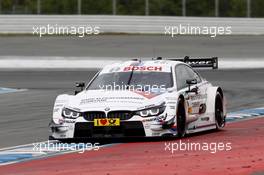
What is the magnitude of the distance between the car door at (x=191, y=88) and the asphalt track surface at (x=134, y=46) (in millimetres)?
26312

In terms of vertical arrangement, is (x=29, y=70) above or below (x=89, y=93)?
below

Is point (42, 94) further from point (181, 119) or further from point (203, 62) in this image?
point (181, 119)

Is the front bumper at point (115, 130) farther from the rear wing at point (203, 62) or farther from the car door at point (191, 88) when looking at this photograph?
the rear wing at point (203, 62)

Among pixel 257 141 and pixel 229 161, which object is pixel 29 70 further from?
pixel 229 161

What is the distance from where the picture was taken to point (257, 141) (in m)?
14.8

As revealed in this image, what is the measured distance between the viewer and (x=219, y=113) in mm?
17484

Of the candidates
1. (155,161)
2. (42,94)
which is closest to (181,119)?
(155,161)

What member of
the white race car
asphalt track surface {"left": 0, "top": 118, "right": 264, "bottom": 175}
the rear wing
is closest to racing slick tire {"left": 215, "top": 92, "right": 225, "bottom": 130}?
the white race car

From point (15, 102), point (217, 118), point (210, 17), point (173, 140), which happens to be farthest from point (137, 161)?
point (210, 17)

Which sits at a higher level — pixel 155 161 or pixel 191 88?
pixel 191 88

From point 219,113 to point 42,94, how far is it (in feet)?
39.0

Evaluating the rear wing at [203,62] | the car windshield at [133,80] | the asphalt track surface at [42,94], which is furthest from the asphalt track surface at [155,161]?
the rear wing at [203,62]

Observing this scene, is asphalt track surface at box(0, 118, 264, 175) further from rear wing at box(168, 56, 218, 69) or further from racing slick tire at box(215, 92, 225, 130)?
rear wing at box(168, 56, 218, 69)

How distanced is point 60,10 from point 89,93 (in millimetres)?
36749
